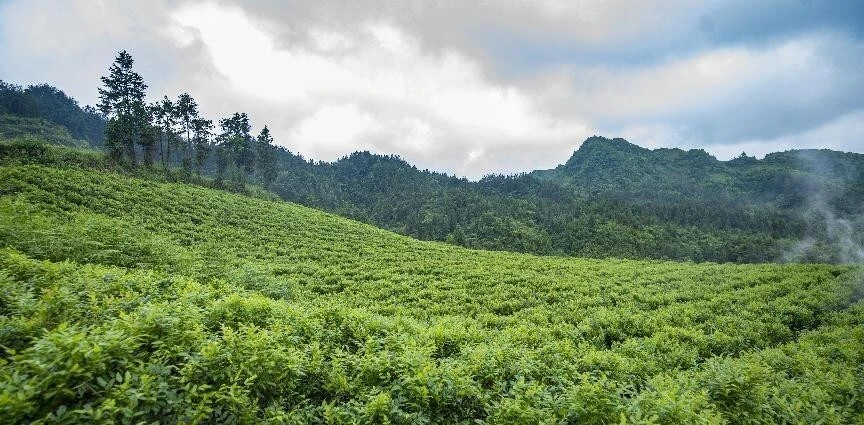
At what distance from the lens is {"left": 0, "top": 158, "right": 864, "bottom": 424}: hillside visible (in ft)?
15.4

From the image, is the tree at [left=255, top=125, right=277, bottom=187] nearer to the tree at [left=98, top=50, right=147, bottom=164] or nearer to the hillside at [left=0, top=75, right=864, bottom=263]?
the hillside at [left=0, top=75, right=864, bottom=263]

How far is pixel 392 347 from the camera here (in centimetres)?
756

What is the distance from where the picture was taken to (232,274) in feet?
54.4

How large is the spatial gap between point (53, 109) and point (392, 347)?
207823 mm

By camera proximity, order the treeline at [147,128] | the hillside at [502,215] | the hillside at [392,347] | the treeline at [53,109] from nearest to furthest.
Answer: the hillside at [392,347], the treeline at [147,128], the hillside at [502,215], the treeline at [53,109]

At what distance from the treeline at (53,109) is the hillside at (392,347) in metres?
144

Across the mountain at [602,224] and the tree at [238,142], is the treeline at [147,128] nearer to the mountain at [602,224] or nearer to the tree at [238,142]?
the tree at [238,142]

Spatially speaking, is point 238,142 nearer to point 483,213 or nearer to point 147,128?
point 147,128

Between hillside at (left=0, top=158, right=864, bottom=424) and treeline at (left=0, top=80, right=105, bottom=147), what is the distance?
144 m

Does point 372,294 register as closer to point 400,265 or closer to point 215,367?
point 400,265

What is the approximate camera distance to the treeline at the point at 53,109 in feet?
384

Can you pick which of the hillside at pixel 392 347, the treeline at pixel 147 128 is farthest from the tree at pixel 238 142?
the hillside at pixel 392 347

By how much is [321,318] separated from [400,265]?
19.6 m

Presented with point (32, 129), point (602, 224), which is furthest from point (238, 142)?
point (602, 224)
